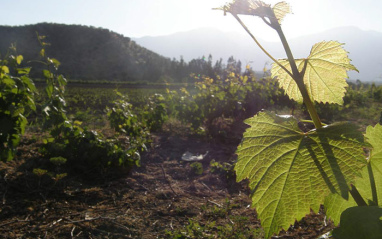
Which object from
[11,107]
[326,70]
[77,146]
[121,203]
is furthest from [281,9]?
[77,146]

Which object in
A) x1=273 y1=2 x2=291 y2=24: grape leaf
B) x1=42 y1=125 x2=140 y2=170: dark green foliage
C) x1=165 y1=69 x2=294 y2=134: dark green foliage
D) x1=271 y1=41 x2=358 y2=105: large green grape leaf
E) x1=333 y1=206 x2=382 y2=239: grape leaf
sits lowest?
x1=42 y1=125 x2=140 y2=170: dark green foliage

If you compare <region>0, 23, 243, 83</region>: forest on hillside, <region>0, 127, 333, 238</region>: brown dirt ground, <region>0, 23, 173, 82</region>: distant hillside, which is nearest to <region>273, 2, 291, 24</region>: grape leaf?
<region>0, 127, 333, 238</region>: brown dirt ground

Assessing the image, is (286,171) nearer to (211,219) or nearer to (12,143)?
(211,219)

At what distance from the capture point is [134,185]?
110 inches

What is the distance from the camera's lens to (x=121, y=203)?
2.40 m

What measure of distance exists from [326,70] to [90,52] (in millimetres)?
66276

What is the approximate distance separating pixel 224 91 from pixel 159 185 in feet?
11.2

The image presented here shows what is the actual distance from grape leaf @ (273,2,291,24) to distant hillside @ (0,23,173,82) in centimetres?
5506

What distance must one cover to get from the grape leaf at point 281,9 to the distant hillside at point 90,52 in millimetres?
55056

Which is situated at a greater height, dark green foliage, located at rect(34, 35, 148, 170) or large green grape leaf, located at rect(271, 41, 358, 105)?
large green grape leaf, located at rect(271, 41, 358, 105)

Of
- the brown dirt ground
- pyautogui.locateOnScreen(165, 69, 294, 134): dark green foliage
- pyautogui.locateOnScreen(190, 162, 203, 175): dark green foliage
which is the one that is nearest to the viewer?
the brown dirt ground

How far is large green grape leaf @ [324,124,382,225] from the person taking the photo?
63 cm

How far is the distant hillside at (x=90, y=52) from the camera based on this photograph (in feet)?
182

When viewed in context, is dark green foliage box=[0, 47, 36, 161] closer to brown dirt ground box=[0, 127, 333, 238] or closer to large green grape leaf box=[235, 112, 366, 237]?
brown dirt ground box=[0, 127, 333, 238]
